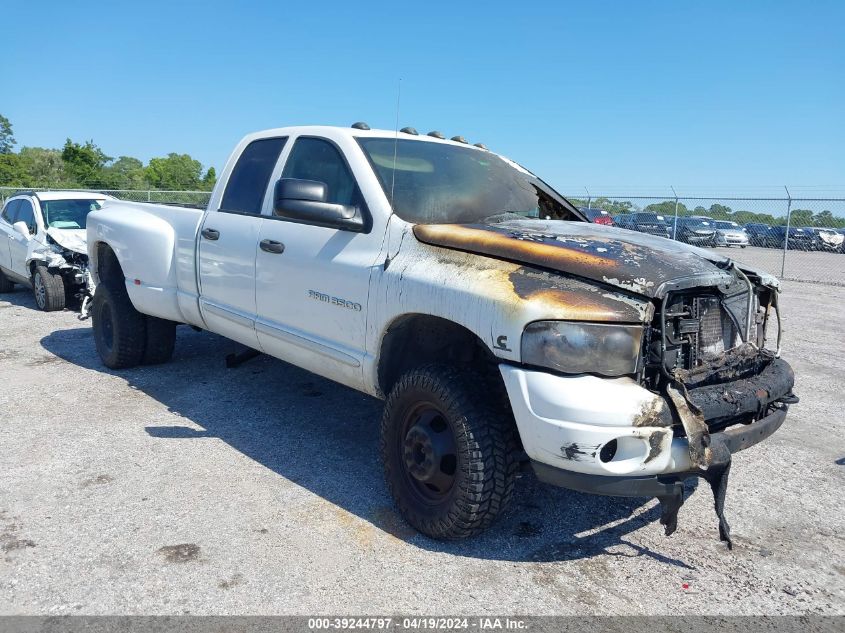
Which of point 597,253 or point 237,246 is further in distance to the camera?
point 237,246

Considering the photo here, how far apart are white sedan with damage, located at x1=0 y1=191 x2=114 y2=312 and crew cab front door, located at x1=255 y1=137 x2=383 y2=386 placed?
18.4 ft

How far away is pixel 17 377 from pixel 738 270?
566cm

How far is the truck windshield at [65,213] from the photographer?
9641 mm

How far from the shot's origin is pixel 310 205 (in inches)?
141

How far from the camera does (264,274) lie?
4262 millimetres

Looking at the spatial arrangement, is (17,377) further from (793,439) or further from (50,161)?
(50,161)

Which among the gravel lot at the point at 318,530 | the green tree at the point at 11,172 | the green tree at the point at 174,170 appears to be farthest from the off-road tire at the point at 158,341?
the green tree at the point at 174,170

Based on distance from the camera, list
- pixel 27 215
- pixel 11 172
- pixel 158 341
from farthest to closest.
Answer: pixel 11 172 → pixel 27 215 → pixel 158 341

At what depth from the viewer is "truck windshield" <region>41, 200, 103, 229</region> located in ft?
31.6

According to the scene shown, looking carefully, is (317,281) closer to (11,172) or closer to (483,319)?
(483,319)

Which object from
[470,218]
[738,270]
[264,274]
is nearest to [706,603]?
[738,270]

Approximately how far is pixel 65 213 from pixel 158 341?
16.1 ft

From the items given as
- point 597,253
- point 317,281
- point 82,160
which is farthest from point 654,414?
point 82,160

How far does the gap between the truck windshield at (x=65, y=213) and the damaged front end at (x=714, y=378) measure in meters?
9.12
